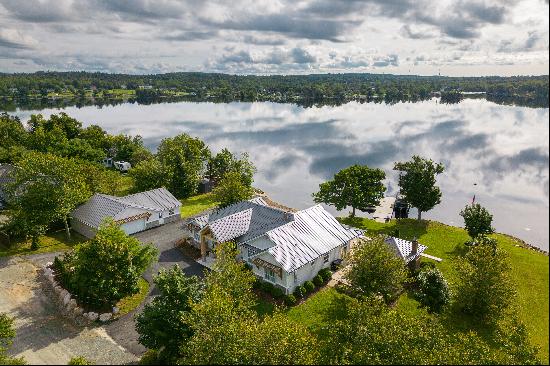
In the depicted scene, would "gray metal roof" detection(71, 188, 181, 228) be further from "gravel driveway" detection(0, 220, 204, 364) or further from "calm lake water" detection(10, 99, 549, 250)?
"calm lake water" detection(10, 99, 549, 250)

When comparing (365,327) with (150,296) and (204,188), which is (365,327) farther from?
(204,188)

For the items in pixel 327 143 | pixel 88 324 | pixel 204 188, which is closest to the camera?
pixel 88 324

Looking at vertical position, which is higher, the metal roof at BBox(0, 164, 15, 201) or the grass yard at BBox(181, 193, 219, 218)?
the metal roof at BBox(0, 164, 15, 201)

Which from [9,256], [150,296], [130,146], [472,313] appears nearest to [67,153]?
[130,146]

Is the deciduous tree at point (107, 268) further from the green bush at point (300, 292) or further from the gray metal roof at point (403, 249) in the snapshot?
the gray metal roof at point (403, 249)

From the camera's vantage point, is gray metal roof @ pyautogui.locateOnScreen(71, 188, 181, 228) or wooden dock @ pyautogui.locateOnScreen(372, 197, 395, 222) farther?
wooden dock @ pyautogui.locateOnScreen(372, 197, 395, 222)

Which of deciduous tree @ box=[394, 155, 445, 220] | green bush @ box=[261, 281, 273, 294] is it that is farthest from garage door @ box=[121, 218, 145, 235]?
deciduous tree @ box=[394, 155, 445, 220]
